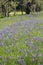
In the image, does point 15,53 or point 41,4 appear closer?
point 15,53

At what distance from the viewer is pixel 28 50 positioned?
7.49m

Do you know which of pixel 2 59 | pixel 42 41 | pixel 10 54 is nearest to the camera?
pixel 2 59

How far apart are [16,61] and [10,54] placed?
0.81 m

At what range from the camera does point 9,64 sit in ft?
20.8

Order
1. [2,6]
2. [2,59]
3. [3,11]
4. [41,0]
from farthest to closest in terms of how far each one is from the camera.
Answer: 1. [41,0]
2. [3,11]
3. [2,6]
4. [2,59]

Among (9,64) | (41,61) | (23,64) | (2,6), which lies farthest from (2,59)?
(2,6)

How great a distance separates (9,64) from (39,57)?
3.26 feet

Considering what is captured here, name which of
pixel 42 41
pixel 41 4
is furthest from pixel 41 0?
pixel 42 41

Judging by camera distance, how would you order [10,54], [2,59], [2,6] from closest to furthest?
[2,59]
[10,54]
[2,6]

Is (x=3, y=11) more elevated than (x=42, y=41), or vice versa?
(x=42, y=41)

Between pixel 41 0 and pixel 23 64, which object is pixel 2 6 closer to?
pixel 41 0

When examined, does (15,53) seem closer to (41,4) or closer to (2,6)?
(2,6)

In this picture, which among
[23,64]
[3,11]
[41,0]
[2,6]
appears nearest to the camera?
[23,64]

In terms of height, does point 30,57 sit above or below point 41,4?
above
